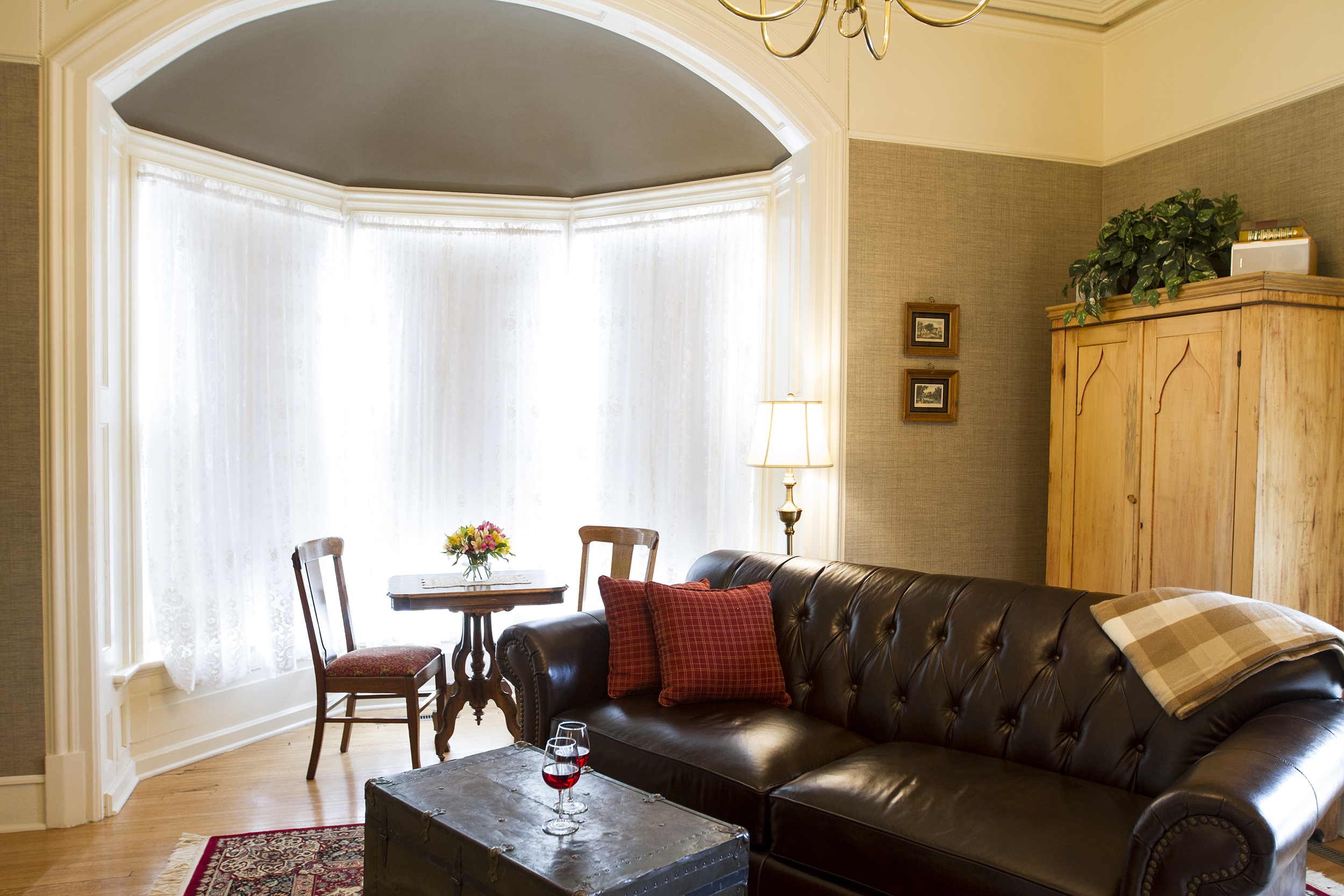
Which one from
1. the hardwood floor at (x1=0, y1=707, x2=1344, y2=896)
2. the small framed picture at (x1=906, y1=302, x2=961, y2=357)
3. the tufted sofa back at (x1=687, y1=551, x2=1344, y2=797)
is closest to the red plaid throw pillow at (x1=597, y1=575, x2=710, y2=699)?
the tufted sofa back at (x1=687, y1=551, x2=1344, y2=797)

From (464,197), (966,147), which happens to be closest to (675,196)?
(464,197)

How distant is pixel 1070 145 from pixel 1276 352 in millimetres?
1580

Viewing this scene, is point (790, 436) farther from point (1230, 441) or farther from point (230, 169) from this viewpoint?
point (230, 169)

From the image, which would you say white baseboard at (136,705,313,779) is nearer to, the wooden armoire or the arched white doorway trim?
the arched white doorway trim

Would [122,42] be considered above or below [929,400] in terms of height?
above

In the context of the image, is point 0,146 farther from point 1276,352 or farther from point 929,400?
point 1276,352

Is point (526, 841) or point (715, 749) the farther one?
point (715, 749)

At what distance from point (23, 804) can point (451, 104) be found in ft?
10.8

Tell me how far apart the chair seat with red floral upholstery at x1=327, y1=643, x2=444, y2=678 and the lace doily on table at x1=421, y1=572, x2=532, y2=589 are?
29 centimetres

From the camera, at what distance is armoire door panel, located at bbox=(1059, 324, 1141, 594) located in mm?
3434

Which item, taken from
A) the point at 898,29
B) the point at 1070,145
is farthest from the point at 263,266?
the point at 1070,145

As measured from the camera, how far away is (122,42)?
3125mm

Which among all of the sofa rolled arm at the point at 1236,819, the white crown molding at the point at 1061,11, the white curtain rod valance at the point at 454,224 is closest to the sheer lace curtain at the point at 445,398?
the white curtain rod valance at the point at 454,224

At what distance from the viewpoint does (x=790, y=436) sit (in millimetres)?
3574
